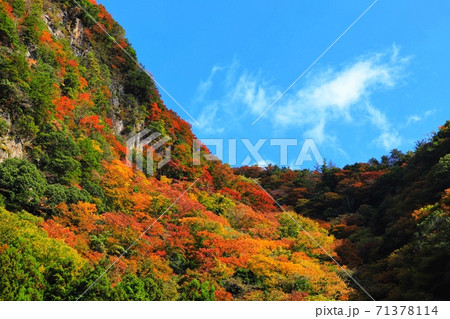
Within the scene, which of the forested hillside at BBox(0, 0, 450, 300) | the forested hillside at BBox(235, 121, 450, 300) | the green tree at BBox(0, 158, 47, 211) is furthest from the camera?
the green tree at BBox(0, 158, 47, 211)

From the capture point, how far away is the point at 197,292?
16109mm

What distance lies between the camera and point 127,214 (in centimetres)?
2708

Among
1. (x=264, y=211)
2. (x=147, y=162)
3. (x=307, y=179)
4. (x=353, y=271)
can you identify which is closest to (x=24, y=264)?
(x=353, y=271)

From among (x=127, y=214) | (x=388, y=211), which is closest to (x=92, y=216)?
(x=127, y=214)

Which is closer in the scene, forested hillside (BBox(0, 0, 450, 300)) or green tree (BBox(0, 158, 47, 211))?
forested hillside (BBox(0, 0, 450, 300))

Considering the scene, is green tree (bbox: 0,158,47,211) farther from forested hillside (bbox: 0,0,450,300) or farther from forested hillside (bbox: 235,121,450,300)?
forested hillside (bbox: 235,121,450,300)

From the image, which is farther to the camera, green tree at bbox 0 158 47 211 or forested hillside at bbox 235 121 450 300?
green tree at bbox 0 158 47 211

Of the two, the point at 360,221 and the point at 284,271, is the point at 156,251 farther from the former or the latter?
the point at 360,221

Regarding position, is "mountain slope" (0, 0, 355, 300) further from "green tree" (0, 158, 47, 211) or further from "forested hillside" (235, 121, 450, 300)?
"forested hillside" (235, 121, 450, 300)

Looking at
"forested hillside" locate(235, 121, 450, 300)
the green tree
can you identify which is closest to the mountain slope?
the green tree

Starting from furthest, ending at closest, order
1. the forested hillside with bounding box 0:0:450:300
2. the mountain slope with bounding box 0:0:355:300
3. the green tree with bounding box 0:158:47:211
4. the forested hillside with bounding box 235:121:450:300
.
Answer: the green tree with bounding box 0:158:47:211 → the forested hillside with bounding box 235:121:450:300 → the forested hillside with bounding box 0:0:450:300 → the mountain slope with bounding box 0:0:355:300

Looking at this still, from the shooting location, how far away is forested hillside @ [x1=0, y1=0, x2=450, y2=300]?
17.0 m

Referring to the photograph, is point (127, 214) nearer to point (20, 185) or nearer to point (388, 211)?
point (20, 185)

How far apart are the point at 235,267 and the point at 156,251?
14.6ft
